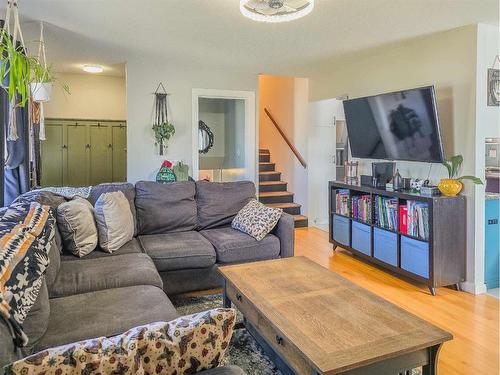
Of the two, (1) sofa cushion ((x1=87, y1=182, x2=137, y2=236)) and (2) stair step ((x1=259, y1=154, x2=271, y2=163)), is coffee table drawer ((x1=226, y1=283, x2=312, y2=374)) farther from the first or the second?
(2) stair step ((x1=259, y1=154, x2=271, y2=163))

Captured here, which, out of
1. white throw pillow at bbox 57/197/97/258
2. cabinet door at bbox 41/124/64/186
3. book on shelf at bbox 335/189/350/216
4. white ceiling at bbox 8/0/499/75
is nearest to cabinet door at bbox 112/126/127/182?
cabinet door at bbox 41/124/64/186

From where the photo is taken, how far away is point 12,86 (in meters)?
1.94

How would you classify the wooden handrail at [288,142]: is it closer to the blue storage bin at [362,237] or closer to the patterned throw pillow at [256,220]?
the blue storage bin at [362,237]

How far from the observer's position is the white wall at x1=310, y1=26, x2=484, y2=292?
3.32m

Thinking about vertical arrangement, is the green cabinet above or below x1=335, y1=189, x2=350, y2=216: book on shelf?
above

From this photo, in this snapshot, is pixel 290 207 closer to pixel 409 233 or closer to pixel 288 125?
pixel 288 125

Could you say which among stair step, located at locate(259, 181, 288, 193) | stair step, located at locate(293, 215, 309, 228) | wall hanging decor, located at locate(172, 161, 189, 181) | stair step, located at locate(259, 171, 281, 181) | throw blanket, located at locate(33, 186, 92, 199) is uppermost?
wall hanging decor, located at locate(172, 161, 189, 181)

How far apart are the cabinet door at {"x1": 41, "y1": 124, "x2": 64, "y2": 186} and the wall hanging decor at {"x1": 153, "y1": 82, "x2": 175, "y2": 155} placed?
1837 millimetres

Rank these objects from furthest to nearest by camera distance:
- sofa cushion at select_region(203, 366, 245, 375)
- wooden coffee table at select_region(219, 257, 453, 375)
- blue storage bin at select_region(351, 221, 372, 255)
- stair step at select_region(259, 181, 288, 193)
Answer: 1. stair step at select_region(259, 181, 288, 193)
2. blue storage bin at select_region(351, 221, 372, 255)
3. wooden coffee table at select_region(219, 257, 453, 375)
4. sofa cushion at select_region(203, 366, 245, 375)

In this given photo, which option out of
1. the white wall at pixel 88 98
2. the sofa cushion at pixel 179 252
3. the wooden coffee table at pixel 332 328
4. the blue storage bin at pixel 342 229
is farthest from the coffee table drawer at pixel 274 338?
the white wall at pixel 88 98

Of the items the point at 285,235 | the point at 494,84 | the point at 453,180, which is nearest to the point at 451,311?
the point at 453,180

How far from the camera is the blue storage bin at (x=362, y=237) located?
407 cm

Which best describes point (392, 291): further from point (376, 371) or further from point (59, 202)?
point (59, 202)

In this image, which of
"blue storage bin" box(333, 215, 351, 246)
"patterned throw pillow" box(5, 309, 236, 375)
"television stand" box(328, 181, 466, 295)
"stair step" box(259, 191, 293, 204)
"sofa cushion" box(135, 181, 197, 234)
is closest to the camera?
"patterned throw pillow" box(5, 309, 236, 375)
